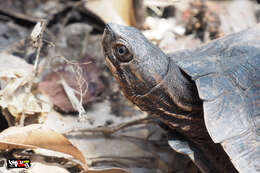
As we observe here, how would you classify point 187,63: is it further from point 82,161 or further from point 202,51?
point 82,161

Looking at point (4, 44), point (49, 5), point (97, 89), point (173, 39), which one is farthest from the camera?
point (49, 5)

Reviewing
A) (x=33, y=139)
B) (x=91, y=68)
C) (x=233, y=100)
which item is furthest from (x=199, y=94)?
(x=91, y=68)

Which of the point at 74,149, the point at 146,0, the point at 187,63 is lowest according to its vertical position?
the point at 74,149

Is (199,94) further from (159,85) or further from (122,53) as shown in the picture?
(122,53)

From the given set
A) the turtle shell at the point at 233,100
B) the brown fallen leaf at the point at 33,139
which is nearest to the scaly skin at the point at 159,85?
the turtle shell at the point at 233,100

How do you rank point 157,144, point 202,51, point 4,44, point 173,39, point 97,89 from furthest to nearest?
1. point 173,39
2. point 4,44
3. point 97,89
4. point 157,144
5. point 202,51

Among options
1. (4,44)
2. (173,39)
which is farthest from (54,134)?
(173,39)

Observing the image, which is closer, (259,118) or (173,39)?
(259,118)

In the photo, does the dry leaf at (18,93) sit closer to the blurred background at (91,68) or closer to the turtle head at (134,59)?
the blurred background at (91,68)

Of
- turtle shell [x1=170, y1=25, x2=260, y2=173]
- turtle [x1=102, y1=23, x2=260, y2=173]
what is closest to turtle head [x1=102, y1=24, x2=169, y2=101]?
turtle [x1=102, y1=23, x2=260, y2=173]
